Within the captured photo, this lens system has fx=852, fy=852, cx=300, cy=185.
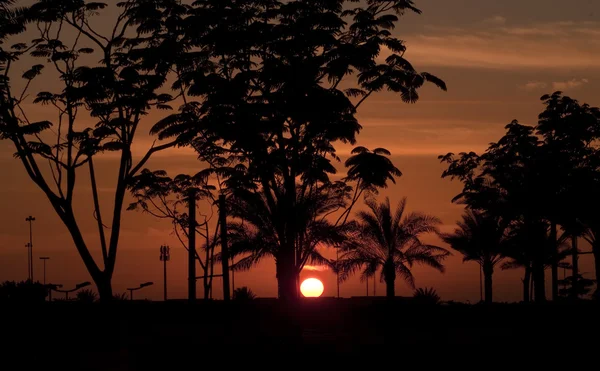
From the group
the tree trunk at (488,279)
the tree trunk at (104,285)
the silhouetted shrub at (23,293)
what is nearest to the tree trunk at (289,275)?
the tree trunk at (104,285)

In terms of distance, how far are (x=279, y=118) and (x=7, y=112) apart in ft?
28.0

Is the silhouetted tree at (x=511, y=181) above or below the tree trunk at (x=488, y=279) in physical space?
above

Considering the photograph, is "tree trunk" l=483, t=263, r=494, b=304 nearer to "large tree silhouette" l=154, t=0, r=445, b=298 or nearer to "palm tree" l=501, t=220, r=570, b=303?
"palm tree" l=501, t=220, r=570, b=303

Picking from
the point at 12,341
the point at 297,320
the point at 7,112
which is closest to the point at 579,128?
the point at 297,320

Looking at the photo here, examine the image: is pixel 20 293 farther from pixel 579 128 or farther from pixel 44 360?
pixel 579 128

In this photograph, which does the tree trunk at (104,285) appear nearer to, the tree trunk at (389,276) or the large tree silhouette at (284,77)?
the large tree silhouette at (284,77)

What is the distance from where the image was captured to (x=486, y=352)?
17.5 m

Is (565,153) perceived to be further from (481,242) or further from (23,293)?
(23,293)

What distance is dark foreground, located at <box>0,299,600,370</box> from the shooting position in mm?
17180

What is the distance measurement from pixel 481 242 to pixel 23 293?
91.2ft

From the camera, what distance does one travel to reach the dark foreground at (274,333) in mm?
17180

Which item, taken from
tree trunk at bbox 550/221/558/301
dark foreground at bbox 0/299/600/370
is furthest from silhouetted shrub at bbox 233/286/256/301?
tree trunk at bbox 550/221/558/301

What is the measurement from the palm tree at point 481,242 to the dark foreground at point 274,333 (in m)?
18.0

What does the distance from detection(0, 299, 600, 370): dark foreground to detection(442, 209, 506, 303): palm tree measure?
18.0m
